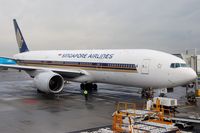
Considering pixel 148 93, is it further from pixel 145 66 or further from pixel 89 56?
pixel 89 56

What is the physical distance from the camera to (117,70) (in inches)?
722

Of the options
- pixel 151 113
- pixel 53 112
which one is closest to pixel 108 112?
pixel 53 112

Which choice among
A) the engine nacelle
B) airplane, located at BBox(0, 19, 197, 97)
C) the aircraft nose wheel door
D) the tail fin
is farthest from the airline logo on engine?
→ the tail fin

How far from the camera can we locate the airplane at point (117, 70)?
16094 millimetres

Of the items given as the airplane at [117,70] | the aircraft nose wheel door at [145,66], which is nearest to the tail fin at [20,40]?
the airplane at [117,70]

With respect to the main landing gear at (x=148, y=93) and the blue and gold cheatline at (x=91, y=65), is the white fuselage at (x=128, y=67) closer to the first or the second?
the blue and gold cheatline at (x=91, y=65)

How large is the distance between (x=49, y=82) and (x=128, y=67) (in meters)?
5.38

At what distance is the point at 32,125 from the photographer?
420 inches

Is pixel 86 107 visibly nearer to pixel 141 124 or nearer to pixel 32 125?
pixel 32 125

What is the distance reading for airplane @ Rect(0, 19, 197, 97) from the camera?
16094 mm

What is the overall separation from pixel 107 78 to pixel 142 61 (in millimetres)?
3221

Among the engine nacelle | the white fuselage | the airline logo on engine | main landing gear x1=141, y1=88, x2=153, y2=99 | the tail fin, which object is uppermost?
the tail fin

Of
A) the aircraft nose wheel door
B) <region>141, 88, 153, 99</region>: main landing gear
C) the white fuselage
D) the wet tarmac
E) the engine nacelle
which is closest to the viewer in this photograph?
the wet tarmac

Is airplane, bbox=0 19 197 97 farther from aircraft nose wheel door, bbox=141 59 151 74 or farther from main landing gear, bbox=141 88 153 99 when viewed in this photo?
main landing gear, bbox=141 88 153 99
